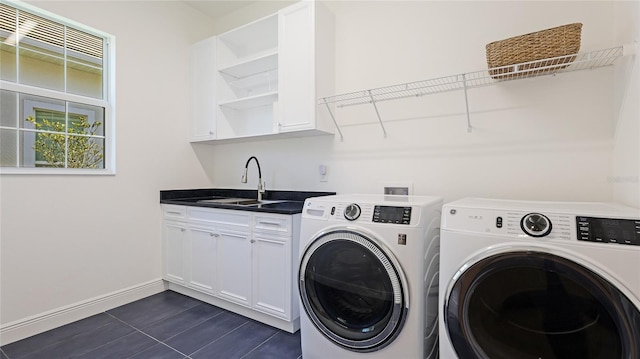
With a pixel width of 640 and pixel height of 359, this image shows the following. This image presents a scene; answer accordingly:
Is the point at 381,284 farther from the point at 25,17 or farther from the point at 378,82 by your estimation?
the point at 25,17

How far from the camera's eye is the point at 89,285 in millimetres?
2357

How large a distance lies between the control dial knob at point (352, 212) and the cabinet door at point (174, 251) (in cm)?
175

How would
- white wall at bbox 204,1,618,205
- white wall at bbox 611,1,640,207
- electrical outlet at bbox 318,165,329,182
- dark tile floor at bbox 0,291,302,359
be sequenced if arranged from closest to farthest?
white wall at bbox 611,1,640,207
white wall at bbox 204,1,618,205
dark tile floor at bbox 0,291,302,359
electrical outlet at bbox 318,165,329,182

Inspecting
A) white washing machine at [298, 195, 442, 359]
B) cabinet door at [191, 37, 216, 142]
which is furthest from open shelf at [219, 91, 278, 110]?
white washing machine at [298, 195, 442, 359]

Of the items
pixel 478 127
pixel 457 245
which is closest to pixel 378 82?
pixel 478 127

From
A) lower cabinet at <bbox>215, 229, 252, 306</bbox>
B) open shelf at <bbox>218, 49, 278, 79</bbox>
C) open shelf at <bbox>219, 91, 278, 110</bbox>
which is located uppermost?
open shelf at <bbox>218, 49, 278, 79</bbox>

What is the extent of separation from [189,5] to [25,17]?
4.43 feet

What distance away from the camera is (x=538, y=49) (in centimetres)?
149

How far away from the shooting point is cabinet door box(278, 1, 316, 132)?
2.28m

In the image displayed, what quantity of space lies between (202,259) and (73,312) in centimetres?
97

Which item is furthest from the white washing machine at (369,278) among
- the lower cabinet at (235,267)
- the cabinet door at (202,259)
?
the cabinet door at (202,259)

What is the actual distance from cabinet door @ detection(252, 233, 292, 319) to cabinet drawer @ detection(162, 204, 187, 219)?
910 mm

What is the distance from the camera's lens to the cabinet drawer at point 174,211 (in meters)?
2.68

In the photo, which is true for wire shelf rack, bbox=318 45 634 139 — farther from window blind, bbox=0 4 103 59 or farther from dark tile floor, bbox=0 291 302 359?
window blind, bbox=0 4 103 59
